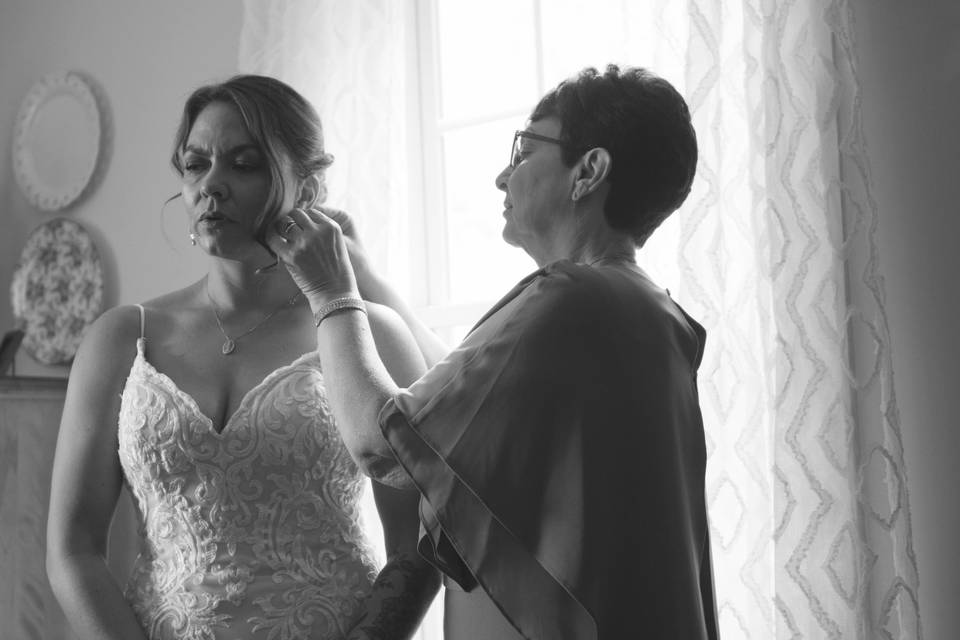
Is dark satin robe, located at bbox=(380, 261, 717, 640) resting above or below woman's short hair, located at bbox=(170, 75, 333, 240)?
below

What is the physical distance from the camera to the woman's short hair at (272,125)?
1.42m

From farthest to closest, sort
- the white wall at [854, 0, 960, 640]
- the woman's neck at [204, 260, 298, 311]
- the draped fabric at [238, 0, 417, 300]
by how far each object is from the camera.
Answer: the draped fabric at [238, 0, 417, 300], the white wall at [854, 0, 960, 640], the woman's neck at [204, 260, 298, 311]

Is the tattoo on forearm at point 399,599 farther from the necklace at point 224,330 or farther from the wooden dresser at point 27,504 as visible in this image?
the wooden dresser at point 27,504

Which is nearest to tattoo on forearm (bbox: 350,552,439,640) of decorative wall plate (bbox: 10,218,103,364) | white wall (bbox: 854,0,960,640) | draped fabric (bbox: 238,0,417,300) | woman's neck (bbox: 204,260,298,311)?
woman's neck (bbox: 204,260,298,311)

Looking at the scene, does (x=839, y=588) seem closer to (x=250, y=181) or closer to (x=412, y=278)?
(x=250, y=181)

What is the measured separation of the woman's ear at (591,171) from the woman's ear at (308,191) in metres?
0.46

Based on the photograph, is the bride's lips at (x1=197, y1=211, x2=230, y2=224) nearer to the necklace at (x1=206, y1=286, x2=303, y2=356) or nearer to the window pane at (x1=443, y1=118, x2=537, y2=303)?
the necklace at (x1=206, y1=286, x2=303, y2=356)

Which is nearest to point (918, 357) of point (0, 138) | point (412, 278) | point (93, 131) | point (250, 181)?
point (250, 181)

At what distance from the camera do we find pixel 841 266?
1633 millimetres

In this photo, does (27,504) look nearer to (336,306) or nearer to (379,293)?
(379,293)

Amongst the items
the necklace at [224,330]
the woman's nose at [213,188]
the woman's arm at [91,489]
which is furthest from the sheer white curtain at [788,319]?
the woman's arm at [91,489]

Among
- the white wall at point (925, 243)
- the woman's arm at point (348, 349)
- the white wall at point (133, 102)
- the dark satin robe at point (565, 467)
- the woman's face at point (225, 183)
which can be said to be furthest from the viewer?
the white wall at point (133, 102)

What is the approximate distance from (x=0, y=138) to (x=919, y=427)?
3.04 meters

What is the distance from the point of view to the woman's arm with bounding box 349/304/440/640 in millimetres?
1386
